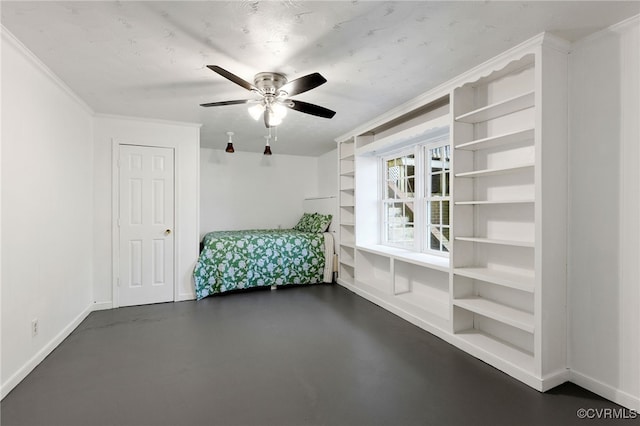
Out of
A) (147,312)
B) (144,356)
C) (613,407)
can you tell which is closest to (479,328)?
(613,407)

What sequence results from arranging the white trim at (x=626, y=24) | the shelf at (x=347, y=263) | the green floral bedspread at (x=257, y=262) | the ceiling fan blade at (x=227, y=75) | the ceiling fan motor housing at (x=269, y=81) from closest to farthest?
1. the white trim at (x=626, y=24)
2. the ceiling fan blade at (x=227, y=75)
3. the ceiling fan motor housing at (x=269, y=81)
4. the green floral bedspread at (x=257, y=262)
5. the shelf at (x=347, y=263)

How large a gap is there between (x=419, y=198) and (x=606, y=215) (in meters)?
1.76

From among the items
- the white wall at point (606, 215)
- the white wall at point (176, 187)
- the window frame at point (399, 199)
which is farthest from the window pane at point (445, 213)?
the white wall at point (176, 187)

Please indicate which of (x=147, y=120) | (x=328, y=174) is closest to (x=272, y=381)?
(x=147, y=120)

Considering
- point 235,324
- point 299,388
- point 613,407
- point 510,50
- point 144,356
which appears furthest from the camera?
point 235,324

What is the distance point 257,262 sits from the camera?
4.25 metres

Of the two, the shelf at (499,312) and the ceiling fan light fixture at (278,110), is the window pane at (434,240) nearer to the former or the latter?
the shelf at (499,312)

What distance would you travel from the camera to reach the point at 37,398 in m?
1.87

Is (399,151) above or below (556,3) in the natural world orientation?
below

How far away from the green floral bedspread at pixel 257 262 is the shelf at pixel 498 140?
8.63ft

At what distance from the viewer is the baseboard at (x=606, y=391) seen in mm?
1781

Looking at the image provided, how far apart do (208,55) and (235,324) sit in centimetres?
241

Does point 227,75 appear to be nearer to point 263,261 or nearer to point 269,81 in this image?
point 269,81

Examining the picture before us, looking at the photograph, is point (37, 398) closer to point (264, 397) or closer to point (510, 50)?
point (264, 397)
